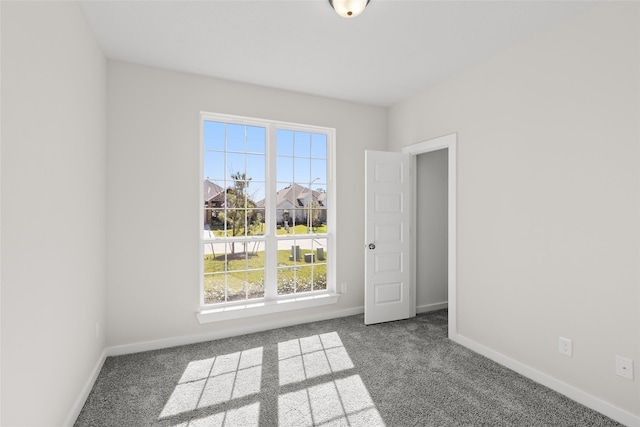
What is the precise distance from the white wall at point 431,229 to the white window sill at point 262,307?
1.21 meters

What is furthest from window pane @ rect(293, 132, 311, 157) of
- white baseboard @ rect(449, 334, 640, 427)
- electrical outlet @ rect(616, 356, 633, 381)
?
electrical outlet @ rect(616, 356, 633, 381)

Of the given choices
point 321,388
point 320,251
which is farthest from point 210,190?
point 321,388

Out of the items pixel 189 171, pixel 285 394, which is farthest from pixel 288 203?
pixel 285 394

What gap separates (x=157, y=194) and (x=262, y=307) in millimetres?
1608

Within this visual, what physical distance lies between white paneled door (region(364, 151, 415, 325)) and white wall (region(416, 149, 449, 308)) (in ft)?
0.84

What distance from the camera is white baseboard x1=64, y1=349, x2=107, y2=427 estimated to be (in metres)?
1.95

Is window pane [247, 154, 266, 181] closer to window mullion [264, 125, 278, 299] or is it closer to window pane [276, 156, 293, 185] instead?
window mullion [264, 125, 278, 299]

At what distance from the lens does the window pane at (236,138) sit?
3.52m

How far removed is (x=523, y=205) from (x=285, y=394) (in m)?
2.40

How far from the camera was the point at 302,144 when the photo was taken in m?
3.90

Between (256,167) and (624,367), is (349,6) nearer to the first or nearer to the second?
(256,167)

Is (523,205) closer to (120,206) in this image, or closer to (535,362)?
(535,362)

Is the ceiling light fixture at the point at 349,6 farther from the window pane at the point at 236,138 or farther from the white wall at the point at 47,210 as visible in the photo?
the window pane at the point at 236,138

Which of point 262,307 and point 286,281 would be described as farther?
point 286,281
